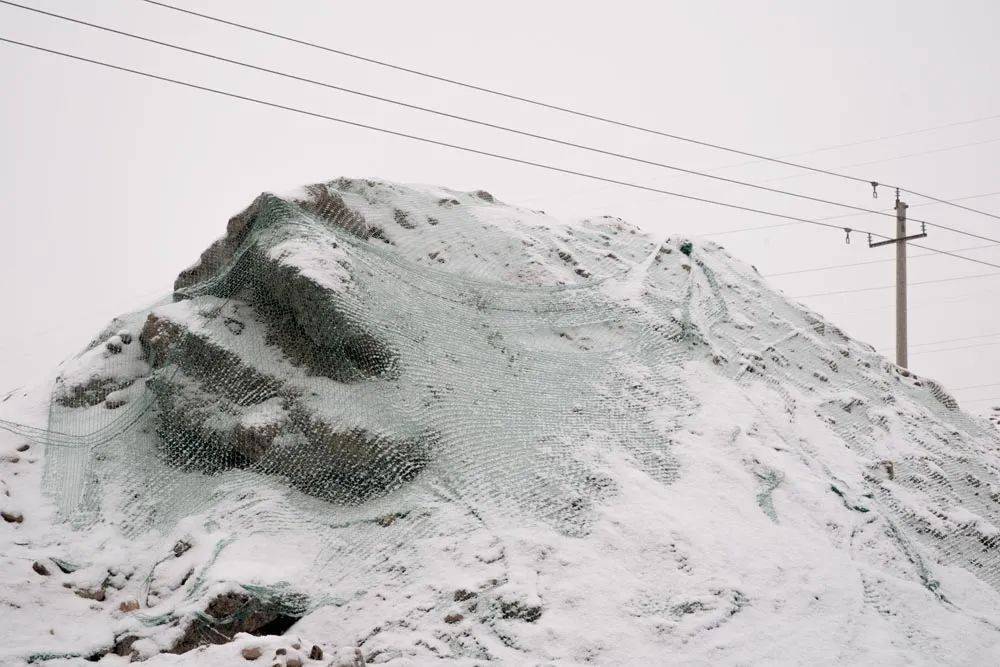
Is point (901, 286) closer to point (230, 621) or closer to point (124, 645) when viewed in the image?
point (230, 621)

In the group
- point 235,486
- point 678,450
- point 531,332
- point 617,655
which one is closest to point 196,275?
point 235,486

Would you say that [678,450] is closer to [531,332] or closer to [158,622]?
[531,332]

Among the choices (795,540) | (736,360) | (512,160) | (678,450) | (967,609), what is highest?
(512,160)

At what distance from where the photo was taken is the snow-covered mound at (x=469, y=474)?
160 inches

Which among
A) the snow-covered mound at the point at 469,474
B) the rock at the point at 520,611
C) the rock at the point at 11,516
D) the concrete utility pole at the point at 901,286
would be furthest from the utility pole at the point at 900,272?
the rock at the point at 11,516

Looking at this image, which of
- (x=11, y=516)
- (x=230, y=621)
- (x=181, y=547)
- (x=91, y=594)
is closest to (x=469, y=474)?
(x=230, y=621)

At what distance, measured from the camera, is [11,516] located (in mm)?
5074

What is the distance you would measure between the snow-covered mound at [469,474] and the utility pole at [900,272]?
2.80 m

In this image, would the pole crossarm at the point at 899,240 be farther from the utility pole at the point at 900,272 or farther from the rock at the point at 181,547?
the rock at the point at 181,547

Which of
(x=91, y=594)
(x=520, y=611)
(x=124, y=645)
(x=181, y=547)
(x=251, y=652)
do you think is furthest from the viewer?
(x=181, y=547)

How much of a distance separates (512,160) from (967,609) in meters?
5.22

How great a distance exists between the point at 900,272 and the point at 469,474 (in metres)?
8.05

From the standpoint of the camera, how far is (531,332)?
19.5 ft

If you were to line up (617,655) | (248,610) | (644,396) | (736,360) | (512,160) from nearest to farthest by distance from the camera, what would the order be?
(617,655) < (248,610) < (644,396) < (736,360) < (512,160)
